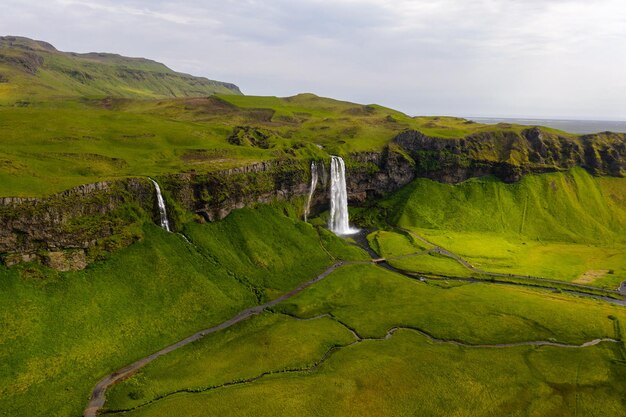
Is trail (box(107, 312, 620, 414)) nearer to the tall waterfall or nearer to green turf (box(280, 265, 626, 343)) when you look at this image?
green turf (box(280, 265, 626, 343))

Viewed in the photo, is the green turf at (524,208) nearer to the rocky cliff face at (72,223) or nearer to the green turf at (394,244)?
the green turf at (394,244)

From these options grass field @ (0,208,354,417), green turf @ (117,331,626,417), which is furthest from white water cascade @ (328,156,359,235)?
green turf @ (117,331,626,417)

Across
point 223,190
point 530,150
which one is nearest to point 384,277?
point 223,190

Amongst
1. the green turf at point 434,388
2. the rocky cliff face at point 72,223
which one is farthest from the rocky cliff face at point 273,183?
the green turf at point 434,388

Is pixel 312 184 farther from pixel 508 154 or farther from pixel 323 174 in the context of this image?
pixel 508 154

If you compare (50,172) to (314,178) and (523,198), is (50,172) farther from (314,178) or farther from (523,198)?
(523,198)
